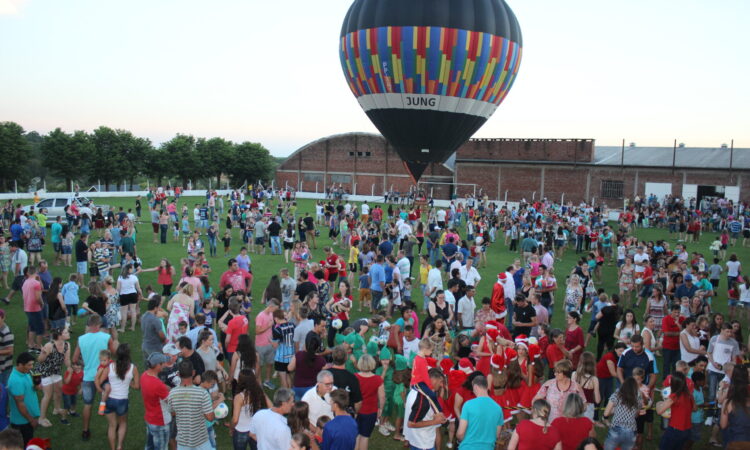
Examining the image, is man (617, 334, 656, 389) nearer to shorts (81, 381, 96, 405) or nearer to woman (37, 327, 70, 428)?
shorts (81, 381, 96, 405)

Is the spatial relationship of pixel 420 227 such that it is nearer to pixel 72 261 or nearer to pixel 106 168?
pixel 72 261

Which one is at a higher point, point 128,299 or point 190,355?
point 190,355

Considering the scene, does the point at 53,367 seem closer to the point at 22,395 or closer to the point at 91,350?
the point at 91,350

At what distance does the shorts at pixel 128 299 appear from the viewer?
10516mm

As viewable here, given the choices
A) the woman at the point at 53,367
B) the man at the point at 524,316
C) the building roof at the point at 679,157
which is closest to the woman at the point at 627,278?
the man at the point at 524,316

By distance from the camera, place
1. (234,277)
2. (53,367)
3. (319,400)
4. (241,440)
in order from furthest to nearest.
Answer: (234,277) < (53,367) < (241,440) < (319,400)

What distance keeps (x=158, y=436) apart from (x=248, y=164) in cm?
6387

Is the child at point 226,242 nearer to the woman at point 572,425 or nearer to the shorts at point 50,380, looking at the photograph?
the shorts at point 50,380

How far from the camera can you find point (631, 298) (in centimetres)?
1541

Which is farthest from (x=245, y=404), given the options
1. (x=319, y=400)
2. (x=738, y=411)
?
(x=738, y=411)

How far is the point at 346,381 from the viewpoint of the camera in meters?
5.80

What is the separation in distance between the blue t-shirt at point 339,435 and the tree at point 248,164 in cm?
6491

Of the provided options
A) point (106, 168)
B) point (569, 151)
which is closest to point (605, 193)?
point (569, 151)

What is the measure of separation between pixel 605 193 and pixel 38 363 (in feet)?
142
